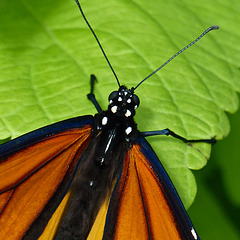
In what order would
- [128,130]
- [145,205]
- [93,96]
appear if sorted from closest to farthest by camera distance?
[145,205] < [128,130] < [93,96]

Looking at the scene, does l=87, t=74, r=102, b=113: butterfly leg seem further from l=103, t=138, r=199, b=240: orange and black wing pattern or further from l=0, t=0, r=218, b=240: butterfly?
l=103, t=138, r=199, b=240: orange and black wing pattern

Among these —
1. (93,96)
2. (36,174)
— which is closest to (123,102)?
(93,96)

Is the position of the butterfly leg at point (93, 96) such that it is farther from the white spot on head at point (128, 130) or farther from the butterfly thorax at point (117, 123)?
the white spot on head at point (128, 130)

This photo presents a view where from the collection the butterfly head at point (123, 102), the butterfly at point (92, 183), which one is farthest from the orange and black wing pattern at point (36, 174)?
the butterfly head at point (123, 102)

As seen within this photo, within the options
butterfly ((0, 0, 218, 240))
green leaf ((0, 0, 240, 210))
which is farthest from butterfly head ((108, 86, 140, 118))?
green leaf ((0, 0, 240, 210))

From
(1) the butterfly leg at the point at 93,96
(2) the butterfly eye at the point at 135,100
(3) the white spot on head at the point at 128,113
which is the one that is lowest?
(3) the white spot on head at the point at 128,113

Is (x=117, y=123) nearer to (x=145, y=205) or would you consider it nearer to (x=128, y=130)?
(x=128, y=130)
